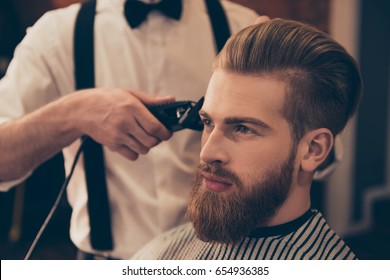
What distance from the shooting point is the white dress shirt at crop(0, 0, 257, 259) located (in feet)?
3.97

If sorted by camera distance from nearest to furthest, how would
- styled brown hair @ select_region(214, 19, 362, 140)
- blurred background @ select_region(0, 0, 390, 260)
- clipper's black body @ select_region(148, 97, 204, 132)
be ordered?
styled brown hair @ select_region(214, 19, 362, 140) → clipper's black body @ select_region(148, 97, 204, 132) → blurred background @ select_region(0, 0, 390, 260)

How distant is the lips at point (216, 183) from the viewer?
969 mm

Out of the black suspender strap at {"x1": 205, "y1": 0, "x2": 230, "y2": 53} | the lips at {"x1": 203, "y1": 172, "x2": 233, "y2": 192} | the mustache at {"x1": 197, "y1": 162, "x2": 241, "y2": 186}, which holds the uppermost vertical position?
the black suspender strap at {"x1": 205, "y1": 0, "x2": 230, "y2": 53}

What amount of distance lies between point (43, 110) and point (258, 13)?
549mm

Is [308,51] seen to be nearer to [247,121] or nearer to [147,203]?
[247,121]

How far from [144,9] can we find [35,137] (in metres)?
0.41

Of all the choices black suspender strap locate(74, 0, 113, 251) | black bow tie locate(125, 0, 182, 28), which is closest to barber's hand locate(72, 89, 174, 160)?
black suspender strap locate(74, 0, 113, 251)

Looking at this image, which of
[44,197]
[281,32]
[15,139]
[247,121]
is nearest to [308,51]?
[281,32]

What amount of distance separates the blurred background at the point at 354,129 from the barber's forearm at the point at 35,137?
163 millimetres

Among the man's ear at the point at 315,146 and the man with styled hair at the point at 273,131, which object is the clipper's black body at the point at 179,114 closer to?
the man with styled hair at the point at 273,131

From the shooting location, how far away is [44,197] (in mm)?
1712

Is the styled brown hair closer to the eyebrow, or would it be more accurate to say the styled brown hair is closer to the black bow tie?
the eyebrow

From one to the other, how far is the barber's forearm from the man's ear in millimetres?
513

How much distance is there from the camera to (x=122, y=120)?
106cm
